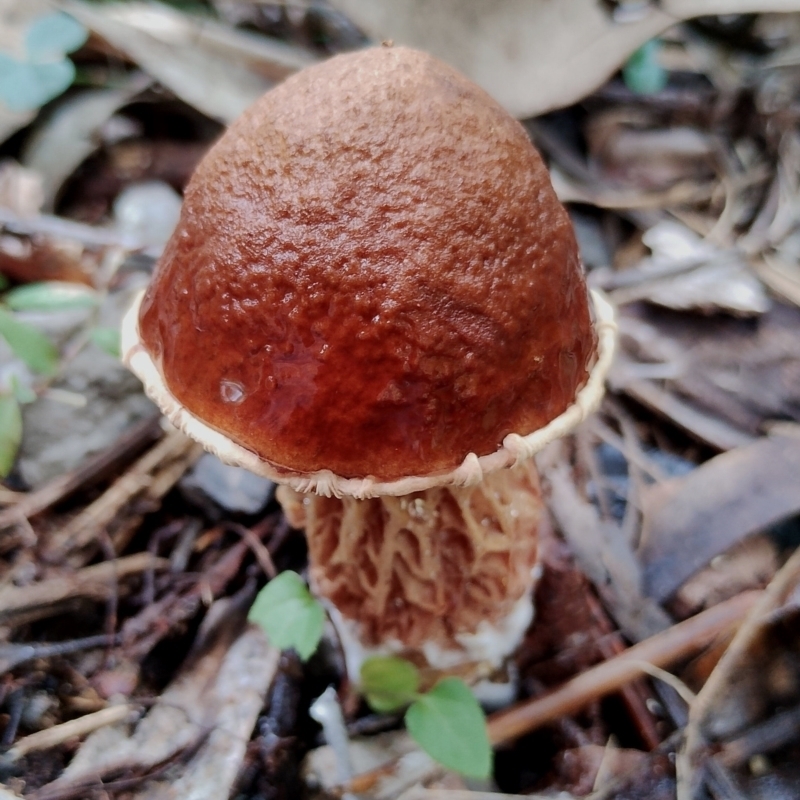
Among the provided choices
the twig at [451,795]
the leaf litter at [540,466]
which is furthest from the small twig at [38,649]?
the twig at [451,795]

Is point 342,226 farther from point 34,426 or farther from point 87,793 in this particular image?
point 34,426

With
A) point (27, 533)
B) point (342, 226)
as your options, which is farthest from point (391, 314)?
point (27, 533)

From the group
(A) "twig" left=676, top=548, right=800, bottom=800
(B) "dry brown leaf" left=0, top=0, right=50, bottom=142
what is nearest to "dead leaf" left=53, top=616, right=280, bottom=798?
(A) "twig" left=676, top=548, right=800, bottom=800

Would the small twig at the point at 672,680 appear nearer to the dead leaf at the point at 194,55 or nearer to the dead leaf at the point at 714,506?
the dead leaf at the point at 714,506

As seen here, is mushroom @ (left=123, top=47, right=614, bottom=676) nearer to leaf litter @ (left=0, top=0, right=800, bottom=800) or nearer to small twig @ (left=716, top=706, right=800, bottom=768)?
leaf litter @ (left=0, top=0, right=800, bottom=800)

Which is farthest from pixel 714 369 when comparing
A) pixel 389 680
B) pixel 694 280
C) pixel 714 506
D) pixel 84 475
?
pixel 84 475

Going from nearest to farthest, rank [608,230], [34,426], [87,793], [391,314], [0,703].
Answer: [391,314] → [87,793] → [0,703] → [34,426] → [608,230]

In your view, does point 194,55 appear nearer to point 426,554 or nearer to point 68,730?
point 426,554
